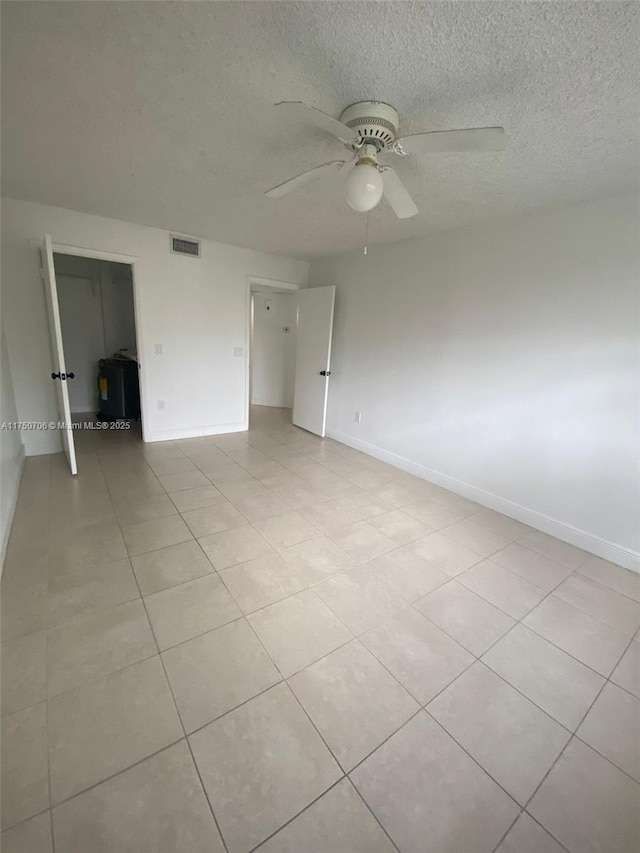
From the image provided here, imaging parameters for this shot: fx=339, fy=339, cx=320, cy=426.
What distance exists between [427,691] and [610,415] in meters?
2.09

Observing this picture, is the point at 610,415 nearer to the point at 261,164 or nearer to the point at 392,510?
the point at 392,510

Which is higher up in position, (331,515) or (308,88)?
(308,88)

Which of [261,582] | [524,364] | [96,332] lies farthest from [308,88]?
[96,332]

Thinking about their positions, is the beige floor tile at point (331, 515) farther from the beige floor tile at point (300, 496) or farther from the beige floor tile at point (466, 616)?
the beige floor tile at point (466, 616)

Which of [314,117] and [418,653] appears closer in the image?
[314,117]

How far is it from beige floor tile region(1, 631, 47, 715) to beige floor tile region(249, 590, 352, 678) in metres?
0.84

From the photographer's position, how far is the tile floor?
3.34 ft

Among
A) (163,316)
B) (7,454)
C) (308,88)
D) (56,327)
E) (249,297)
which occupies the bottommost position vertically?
(7,454)

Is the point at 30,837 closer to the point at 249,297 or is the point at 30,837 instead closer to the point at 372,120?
the point at 372,120

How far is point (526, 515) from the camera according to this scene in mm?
2764

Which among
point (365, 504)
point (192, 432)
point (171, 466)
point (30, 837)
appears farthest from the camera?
point (192, 432)

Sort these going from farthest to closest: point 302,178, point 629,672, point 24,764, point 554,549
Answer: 1. point 554,549
2. point 302,178
3. point 629,672
4. point 24,764

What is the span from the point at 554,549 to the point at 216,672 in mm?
2378

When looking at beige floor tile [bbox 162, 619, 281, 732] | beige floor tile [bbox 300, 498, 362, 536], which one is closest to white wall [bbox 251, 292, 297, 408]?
beige floor tile [bbox 300, 498, 362, 536]
